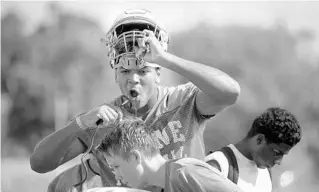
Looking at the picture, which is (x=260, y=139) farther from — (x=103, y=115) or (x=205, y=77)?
(x=103, y=115)

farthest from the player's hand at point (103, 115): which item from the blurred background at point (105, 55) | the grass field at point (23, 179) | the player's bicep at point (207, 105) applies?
the blurred background at point (105, 55)

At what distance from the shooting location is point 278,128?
291cm

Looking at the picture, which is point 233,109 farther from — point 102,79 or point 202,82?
point 202,82

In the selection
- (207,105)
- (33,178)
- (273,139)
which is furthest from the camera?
(33,178)

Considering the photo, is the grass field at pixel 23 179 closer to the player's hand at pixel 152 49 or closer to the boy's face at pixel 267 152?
the boy's face at pixel 267 152

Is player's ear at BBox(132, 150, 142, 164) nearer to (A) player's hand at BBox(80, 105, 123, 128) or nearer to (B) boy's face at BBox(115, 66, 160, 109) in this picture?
(A) player's hand at BBox(80, 105, 123, 128)

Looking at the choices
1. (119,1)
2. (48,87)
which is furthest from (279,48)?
(48,87)

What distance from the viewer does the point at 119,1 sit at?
11188 millimetres

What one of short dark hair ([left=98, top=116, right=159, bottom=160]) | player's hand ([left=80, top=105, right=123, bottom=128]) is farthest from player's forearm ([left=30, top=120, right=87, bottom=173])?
short dark hair ([left=98, top=116, right=159, bottom=160])

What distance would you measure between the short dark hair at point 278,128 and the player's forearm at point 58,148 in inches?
31.1

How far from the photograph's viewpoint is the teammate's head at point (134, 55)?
2627 mm

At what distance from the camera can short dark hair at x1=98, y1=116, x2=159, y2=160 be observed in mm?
2246

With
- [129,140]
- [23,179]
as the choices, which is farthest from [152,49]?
[23,179]

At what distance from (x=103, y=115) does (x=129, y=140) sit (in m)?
0.22
